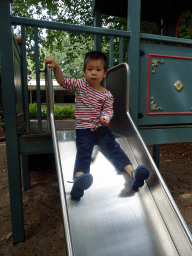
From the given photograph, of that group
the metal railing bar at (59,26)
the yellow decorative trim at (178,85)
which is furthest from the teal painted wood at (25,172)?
the yellow decorative trim at (178,85)

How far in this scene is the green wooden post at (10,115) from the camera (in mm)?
1894

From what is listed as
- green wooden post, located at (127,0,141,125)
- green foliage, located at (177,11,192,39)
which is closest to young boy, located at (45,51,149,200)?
green wooden post, located at (127,0,141,125)

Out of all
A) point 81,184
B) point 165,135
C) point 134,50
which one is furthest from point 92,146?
point 134,50

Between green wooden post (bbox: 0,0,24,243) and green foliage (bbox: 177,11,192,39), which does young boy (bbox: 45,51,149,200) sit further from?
green foliage (bbox: 177,11,192,39)

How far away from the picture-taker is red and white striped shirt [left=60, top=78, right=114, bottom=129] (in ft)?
6.50

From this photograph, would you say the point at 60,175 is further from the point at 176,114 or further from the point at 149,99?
the point at 176,114

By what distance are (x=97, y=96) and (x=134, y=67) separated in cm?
77

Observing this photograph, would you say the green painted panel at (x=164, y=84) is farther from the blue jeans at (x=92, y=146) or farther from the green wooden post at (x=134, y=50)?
the blue jeans at (x=92, y=146)

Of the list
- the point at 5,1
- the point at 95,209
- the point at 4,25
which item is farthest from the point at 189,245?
the point at 5,1

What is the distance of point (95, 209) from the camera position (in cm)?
149

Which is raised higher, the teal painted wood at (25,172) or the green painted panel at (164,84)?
the green painted panel at (164,84)

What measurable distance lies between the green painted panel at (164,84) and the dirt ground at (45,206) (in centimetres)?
140

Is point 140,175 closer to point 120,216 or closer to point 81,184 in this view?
point 120,216

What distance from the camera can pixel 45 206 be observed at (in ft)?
10.2
